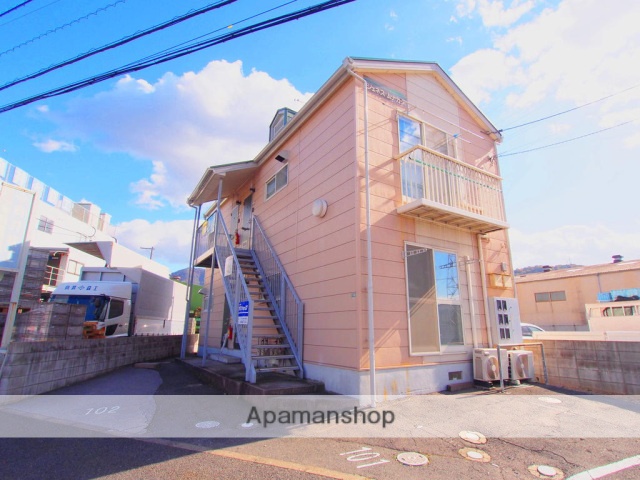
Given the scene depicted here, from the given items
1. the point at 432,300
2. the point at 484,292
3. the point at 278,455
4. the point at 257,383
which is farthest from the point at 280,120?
the point at 278,455

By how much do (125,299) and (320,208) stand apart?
10137mm

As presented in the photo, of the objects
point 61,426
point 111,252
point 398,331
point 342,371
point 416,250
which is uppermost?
point 111,252

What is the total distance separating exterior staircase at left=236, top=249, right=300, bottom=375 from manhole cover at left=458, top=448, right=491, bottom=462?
3.13 meters

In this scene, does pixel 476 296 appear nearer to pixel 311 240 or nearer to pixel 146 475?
pixel 311 240

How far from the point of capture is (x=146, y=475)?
2.92m

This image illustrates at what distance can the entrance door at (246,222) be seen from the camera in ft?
32.9

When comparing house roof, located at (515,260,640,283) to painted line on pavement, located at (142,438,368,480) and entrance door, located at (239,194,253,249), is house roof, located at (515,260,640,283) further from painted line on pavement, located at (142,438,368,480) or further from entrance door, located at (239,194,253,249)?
painted line on pavement, located at (142,438,368,480)

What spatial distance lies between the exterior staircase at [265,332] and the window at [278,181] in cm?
176

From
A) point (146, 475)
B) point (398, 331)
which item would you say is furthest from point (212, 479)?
point (398, 331)

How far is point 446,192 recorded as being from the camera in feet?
21.0

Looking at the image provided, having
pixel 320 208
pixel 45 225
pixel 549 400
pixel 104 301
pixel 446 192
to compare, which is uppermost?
pixel 45 225

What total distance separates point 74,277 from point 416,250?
1965cm
